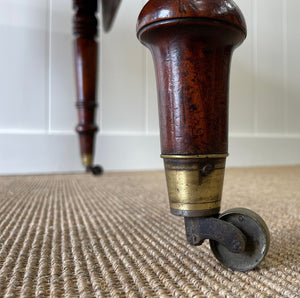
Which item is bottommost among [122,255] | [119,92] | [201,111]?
[122,255]

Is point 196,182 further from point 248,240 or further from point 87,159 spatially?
point 87,159

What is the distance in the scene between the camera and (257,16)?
144cm

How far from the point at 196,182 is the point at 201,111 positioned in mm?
52

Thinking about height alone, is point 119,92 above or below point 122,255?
above

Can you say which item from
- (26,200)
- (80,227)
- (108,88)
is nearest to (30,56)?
(108,88)

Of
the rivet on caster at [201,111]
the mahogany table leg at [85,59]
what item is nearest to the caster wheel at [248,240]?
the rivet on caster at [201,111]

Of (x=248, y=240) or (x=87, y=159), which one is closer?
(x=248, y=240)

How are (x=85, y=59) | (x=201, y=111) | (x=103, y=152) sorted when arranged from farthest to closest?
(x=103, y=152) < (x=85, y=59) < (x=201, y=111)

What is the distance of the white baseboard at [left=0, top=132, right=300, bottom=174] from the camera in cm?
103

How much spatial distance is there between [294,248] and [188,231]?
110 mm

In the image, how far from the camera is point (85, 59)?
83 centimetres

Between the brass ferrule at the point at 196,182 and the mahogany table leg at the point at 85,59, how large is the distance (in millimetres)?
651

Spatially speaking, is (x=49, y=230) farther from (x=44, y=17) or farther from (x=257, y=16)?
(x=257, y=16)

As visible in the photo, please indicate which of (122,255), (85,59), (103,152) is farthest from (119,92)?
(122,255)
